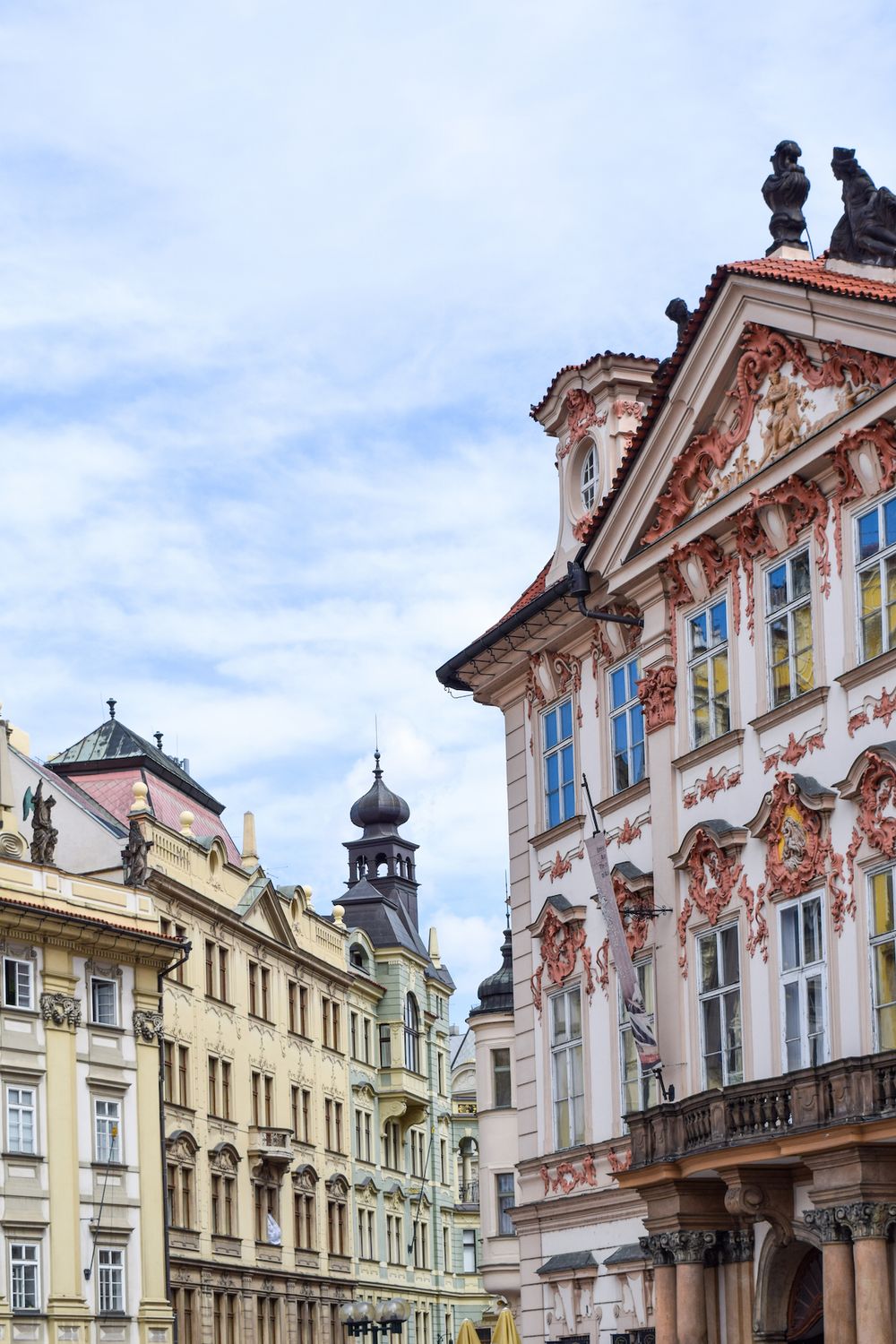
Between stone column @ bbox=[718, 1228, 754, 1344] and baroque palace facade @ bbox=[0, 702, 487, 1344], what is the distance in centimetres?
3059

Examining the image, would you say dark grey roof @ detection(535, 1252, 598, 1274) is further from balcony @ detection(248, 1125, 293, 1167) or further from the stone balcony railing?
balcony @ detection(248, 1125, 293, 1167)

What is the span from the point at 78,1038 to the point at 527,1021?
85.8ft

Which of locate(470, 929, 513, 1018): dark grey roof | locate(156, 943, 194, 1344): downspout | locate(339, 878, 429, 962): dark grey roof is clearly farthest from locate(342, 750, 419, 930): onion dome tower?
locate(470, 929, 513, 1018): dark grey roof

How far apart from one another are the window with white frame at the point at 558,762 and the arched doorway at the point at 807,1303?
814 centimetres

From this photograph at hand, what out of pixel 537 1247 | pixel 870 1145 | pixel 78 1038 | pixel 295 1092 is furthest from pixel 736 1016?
pixel 295 1092

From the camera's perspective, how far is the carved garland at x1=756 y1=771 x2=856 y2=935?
2509 centimetres

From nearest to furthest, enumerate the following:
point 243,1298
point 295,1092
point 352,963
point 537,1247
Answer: point 537,1247 < point 243,1298 < point 295,1092 < point 352,963

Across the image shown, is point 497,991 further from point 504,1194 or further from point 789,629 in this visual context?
point 789,629

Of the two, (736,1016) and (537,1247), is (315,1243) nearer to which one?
(537,1247)

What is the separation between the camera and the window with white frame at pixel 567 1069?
31578 millimetres

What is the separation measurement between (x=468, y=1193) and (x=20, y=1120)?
48.7m

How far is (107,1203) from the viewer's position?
187ft

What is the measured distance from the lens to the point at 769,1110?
2461 centimetres

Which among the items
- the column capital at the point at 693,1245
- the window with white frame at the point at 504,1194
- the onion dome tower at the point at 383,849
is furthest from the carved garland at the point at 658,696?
the onion dome tower at the point at 383,849
